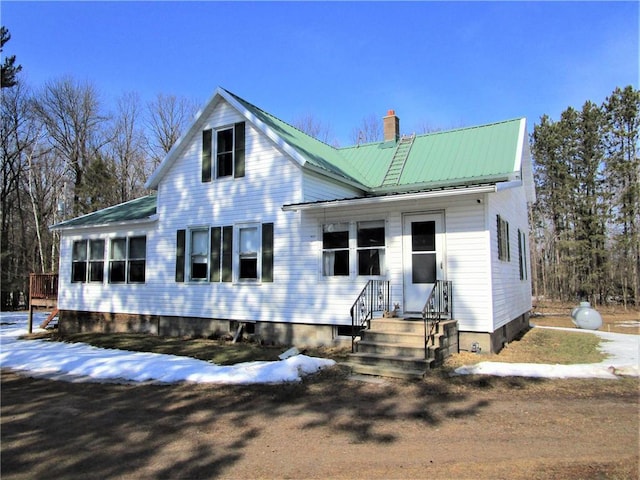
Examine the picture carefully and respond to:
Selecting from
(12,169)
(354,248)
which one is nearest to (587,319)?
(354,248)

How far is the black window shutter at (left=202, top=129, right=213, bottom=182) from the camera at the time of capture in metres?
13.3

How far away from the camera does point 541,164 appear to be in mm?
33906

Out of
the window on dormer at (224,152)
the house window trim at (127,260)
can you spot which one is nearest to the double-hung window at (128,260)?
the house window trim at (127,260)

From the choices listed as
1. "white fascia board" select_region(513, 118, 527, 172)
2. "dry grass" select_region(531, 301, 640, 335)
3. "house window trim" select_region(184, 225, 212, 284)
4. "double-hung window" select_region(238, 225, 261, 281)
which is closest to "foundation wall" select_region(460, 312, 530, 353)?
"white fascia board" select_region(513, 118, 527, 172)

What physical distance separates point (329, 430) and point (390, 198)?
17.9 feet

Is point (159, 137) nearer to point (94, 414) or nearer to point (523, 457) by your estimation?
point (94, 414)

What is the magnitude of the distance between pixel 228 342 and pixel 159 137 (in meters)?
29.8

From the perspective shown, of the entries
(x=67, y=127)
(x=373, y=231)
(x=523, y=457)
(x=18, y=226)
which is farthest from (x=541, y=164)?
(x=18, y=226)

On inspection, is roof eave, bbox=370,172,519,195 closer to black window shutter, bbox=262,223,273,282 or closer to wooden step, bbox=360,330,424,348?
black window shutter, bbox=262,223,273,282

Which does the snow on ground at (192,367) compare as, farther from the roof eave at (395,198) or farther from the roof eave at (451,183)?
the roof eave at (451,183)

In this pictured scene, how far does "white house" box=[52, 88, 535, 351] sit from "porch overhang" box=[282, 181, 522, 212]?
32mm

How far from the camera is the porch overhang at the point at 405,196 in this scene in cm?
873

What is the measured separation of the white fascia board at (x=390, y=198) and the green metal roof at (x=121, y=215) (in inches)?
244

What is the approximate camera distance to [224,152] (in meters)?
13.2
